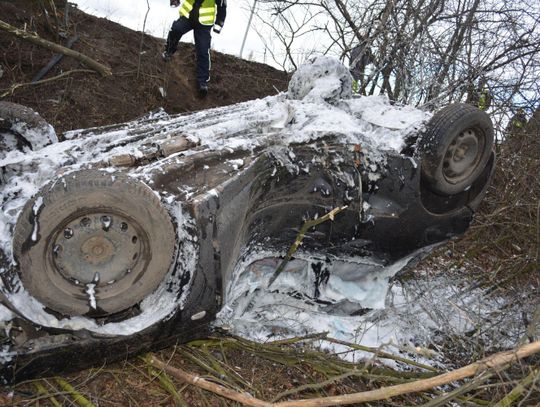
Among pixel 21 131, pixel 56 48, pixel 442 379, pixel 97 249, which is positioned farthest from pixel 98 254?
pixel 56 48

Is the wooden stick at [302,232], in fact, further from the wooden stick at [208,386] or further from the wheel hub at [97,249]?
the wheel hub at [97,249]

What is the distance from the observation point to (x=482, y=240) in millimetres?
5844

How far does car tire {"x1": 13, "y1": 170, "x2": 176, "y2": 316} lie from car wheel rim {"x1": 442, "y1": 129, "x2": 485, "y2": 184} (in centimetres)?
Answer: 185

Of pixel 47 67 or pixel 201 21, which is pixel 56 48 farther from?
pixel 201 21

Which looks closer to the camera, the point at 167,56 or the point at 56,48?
the point at 56,48

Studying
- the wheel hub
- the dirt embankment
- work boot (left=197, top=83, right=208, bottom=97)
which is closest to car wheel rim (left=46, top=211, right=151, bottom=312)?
the wheel hub

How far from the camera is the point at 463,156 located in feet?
10.1

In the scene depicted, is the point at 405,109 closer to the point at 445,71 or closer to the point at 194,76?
the point at 445,71

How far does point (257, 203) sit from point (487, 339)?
227cm

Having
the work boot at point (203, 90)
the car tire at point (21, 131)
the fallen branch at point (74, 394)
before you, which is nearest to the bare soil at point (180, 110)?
the fallen branch at point (74, 394)

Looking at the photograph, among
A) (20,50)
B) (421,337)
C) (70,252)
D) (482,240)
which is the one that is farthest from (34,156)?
(482,240)

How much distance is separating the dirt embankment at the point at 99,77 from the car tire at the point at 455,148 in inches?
111

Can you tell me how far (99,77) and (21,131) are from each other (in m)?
3.87

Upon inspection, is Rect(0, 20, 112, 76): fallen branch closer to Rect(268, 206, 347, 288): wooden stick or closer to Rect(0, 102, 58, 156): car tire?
Rect(0, 102, 58, 156): car tire
